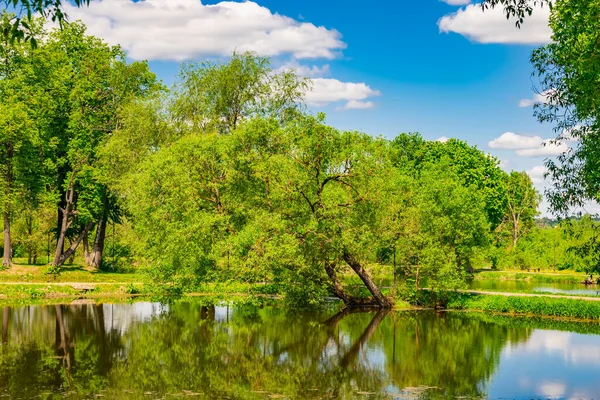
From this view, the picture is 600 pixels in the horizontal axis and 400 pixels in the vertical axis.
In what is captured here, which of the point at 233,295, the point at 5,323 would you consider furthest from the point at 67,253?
the point at 5,323

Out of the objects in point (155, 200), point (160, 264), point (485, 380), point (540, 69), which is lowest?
point (485, 380)

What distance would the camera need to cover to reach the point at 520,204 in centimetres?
9556

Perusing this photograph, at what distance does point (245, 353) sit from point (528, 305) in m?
21.3

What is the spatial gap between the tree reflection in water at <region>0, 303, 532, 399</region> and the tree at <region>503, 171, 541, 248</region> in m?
56.8

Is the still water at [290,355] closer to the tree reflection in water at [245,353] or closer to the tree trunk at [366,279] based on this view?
the tree reflection in water at [245,353]

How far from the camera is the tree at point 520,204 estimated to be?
9294 centimetres

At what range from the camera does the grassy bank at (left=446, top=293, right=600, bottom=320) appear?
39094 millimetres

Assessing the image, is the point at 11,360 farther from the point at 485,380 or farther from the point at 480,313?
the point at 480,313

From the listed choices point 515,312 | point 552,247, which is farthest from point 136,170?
point 552,247

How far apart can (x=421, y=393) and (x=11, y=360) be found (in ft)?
53.0

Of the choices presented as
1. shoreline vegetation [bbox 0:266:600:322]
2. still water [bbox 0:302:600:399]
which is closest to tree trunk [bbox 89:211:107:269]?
shoreline vegetation [bbox 0:266:600:322]

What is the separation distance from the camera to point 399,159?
271ft

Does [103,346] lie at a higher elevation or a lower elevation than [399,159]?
lower

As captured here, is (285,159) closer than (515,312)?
Yes
